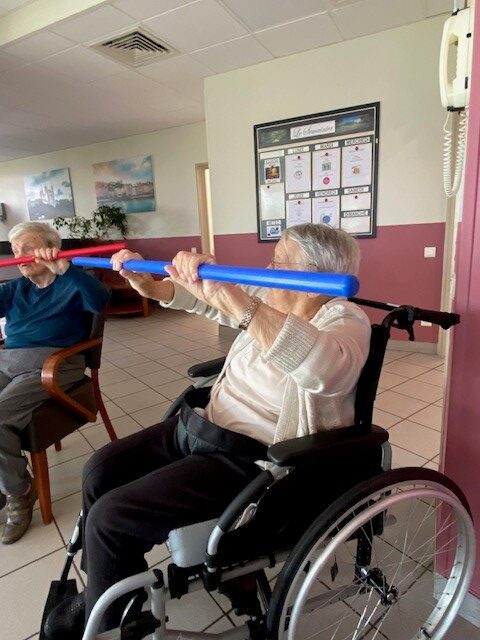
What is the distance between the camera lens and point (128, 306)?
18.4 feet

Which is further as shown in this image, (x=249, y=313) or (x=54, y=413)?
(x=54, y=413)

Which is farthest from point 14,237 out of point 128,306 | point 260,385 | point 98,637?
point 128,306

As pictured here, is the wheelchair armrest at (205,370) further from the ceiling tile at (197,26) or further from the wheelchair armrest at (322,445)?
the ceiling tile at (197,26)

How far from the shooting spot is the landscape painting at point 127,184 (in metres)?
5.78

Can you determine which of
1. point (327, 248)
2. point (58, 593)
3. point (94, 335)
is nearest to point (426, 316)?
point (327, 248)

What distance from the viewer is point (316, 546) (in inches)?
29.1

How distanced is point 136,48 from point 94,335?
8.98 ft

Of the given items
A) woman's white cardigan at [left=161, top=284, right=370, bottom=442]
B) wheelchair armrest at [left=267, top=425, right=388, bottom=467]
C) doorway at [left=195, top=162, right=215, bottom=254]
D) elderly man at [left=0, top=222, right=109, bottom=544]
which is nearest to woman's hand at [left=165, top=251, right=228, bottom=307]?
woman's white cardigan at [left=161, top=284, right=370, bottom=442]

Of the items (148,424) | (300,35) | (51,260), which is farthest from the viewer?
(300,35)

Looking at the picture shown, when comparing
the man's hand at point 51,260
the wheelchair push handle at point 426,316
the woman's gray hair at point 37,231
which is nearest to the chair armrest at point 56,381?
the man's hand at point 51,260

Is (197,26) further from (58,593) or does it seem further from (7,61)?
(58,593)

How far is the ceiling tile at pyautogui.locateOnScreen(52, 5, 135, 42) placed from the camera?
2590mm

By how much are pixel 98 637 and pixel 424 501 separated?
128cm

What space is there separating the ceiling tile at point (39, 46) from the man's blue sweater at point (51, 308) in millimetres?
2264
